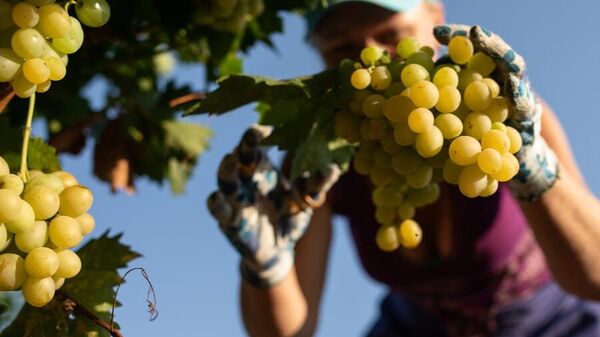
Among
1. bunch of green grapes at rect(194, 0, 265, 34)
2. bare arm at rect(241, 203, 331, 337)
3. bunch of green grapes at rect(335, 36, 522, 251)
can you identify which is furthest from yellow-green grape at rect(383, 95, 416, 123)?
bare arm at rect(241, 203, 331, 337)

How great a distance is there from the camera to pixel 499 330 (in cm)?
185

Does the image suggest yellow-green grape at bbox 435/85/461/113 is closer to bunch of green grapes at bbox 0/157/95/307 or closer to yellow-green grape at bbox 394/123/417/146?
yellow-green grape at bbox 394/123/417/146

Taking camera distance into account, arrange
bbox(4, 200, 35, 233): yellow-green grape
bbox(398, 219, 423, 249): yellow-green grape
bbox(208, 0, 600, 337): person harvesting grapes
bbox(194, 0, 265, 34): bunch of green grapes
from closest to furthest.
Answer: bbox(4, 200, 35, 233): yellow-green grape < bbox(398, 219, 423, 249): yellow-green grape < bbox(194, 0, 265, 34): bunch of green grapes < bbox(208, 0, 600, 337): person harvesting grapes

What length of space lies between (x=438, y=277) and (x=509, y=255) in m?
0.18

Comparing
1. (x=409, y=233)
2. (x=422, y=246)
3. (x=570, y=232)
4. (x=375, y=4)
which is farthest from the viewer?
(x=422, y=246)

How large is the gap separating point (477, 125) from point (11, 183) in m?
0.45

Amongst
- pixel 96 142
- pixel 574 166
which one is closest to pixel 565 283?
pixel 574 166

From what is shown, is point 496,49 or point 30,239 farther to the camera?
point 496,49

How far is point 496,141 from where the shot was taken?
71 cm

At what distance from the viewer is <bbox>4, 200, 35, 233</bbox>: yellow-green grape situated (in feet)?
2.00

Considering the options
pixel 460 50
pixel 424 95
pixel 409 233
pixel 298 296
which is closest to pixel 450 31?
pixel 460 50

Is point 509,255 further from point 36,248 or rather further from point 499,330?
point 36,248

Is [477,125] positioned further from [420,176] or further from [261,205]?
[261,205]

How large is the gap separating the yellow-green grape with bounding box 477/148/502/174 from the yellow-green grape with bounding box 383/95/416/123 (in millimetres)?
84
